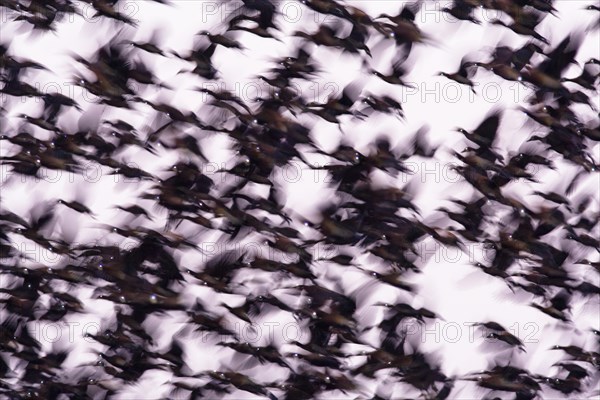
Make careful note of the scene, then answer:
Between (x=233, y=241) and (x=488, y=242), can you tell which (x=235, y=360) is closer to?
(x=233, y=241)

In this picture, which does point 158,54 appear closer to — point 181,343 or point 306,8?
point 306,8

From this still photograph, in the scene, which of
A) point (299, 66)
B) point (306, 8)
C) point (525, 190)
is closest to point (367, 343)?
point (525, 190)

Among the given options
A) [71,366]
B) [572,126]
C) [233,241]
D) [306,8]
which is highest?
[306,8]

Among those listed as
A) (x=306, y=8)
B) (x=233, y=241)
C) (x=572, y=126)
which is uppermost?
(x=306, y=8)

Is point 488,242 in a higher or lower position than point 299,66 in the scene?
lower

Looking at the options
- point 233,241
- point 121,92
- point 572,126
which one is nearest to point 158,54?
point 121,92

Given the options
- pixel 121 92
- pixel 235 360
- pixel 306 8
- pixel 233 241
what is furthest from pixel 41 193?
pixel 306 8

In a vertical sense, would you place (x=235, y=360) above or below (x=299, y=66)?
below
